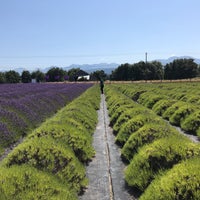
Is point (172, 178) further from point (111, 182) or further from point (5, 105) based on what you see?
point (5, 105)

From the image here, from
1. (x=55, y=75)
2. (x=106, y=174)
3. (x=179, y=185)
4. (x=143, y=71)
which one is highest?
(x=143, y=71)

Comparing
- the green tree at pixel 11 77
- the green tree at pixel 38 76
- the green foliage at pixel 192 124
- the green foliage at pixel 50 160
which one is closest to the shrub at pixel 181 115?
the green foliage at pixel 192 124

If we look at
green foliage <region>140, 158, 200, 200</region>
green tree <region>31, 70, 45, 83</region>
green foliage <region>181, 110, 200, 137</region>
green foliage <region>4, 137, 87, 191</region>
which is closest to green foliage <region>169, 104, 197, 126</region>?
green foliage <region>181, 110, 200, 137</region>

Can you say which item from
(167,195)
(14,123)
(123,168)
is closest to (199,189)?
(167,195)

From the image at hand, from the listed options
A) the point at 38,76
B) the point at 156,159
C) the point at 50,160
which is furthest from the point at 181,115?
the point at 38,76

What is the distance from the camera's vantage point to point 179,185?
4363 mm

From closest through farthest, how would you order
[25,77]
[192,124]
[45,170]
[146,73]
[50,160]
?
[45,170]
[50,160]
[192,124]
[146,73]
[25,77]

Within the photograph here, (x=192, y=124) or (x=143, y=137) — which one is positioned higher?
(x=143, y=137)

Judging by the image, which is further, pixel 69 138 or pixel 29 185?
pixel 69 138

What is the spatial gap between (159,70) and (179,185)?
10320 centimetres

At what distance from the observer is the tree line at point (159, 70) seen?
10131cm

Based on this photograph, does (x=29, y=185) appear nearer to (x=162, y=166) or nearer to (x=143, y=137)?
(x=162, y=166)

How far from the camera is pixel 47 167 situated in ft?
17.6

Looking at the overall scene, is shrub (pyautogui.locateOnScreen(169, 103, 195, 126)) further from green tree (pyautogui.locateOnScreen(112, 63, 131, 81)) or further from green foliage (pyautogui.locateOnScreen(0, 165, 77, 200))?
green tree (pyautogui.locateOnScreen(112, 63, 131, 81))
